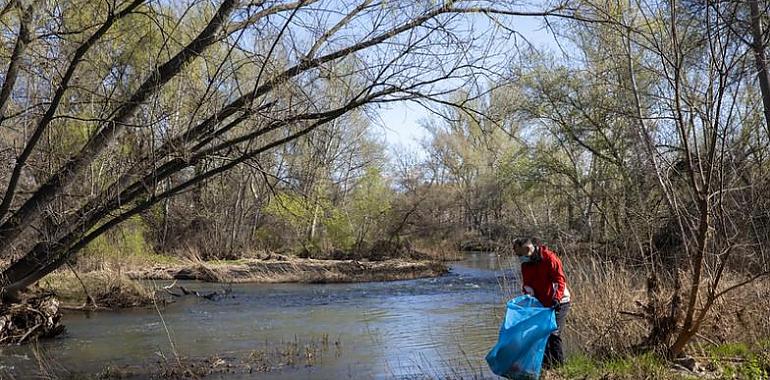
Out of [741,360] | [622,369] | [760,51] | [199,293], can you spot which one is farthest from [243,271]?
[760,51]

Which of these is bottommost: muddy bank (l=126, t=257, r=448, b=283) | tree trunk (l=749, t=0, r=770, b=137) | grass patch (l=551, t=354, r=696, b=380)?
grass patch (l=551, t=354, r=696, b=380)

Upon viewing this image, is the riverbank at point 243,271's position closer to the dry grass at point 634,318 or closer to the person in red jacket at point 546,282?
the dry grass at point 634,318

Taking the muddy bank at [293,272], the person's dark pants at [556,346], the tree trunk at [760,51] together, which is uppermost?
the tree trunk at [760,51]

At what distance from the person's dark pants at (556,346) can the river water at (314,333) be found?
4.22ft

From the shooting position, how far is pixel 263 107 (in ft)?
22.1

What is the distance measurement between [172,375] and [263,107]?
15.7ft

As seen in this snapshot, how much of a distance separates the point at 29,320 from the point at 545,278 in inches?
402

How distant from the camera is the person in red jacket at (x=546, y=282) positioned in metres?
7.11

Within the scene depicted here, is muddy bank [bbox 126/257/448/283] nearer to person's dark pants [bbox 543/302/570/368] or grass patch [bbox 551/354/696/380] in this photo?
person's dark pants [bbox 543/302/570/368]

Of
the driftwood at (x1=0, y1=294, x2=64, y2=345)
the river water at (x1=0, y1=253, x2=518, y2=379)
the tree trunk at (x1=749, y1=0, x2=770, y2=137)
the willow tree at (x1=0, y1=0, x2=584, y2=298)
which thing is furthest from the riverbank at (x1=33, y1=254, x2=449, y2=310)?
the tree trunk at (x1=749, y1=0, x2=770, y2=137)

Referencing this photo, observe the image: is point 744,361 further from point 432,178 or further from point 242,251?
point 432,178

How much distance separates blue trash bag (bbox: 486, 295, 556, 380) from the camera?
654cm

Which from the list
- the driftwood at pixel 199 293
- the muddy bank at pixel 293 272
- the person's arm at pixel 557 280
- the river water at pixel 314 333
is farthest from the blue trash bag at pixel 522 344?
the muddy bank at pixel 293 272

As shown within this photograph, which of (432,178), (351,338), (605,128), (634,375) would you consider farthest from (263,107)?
(432,178)
